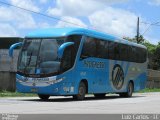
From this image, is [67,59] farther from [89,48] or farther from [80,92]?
[80,92]

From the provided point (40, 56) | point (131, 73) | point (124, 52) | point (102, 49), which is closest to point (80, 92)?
point (40, 56)

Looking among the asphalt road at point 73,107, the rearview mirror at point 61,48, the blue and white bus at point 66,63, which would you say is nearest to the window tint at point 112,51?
the blue and white bus at point 66,63

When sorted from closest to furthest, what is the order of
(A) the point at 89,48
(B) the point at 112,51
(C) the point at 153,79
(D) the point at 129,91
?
1. (A) the point at 89,48
2. (B) the point at 112,51
3. (D) the point at 129,91
4. (C) the point at 153,79

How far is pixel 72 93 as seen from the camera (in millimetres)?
24609

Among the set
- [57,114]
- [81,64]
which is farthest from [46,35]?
[57,114]

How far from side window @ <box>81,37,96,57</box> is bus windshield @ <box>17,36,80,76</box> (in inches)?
34.0

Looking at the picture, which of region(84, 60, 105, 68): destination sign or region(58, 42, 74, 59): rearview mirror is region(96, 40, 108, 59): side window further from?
region(58, 42, 74, 59): rearview mirror

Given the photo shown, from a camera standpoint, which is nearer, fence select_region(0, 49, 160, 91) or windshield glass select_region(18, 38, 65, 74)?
windshield glass select_region(18, 38, 65, 74)

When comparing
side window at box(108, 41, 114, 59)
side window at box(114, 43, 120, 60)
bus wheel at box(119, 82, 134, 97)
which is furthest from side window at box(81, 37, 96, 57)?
bus wheel at box(119, 82, 134, 97)

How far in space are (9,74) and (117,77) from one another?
29.6 ft

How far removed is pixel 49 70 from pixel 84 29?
10.9 ft

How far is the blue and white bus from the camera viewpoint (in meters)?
23.6

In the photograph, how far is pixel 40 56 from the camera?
23.7m

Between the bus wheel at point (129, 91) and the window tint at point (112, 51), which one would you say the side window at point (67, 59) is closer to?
the window tint at point (112, 51)
